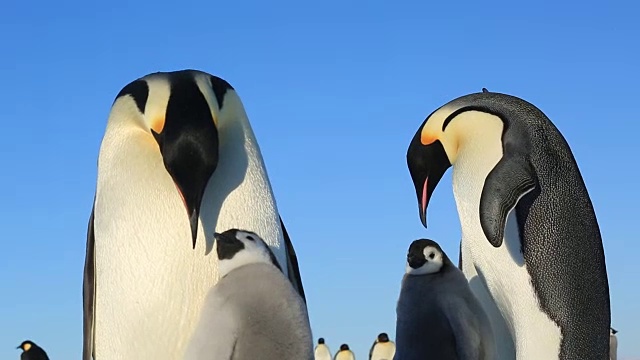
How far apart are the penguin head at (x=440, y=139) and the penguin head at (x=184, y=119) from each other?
131cm

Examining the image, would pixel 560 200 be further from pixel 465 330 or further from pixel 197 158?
pixel 197 158

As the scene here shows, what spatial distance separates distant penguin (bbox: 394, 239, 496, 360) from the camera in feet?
19.1

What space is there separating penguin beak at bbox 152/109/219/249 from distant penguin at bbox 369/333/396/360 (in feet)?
55.9

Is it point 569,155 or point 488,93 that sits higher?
point 488,93

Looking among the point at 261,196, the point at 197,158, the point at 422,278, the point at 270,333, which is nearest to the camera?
the point at 270,333

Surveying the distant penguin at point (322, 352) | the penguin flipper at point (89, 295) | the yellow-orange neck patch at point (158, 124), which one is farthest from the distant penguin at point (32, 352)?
the yellow-orange neck patch at point (158, 124)

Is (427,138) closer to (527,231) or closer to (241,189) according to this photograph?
(527,231)

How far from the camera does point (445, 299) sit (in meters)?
5.90

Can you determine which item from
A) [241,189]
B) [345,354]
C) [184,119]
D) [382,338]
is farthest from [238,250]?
[345,354]

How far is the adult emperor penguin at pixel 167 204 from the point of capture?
496cm

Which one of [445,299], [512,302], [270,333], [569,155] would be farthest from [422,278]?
[270,333]

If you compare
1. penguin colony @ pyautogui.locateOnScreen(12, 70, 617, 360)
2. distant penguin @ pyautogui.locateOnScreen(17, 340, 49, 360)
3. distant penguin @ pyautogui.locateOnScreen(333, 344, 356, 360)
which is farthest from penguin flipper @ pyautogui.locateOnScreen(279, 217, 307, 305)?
distant penguin @ pyautogui.locateOnScreen(333, 344, 356, 360)

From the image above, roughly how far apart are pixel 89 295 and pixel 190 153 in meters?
1.26

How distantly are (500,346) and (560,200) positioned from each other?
3.00 ft
